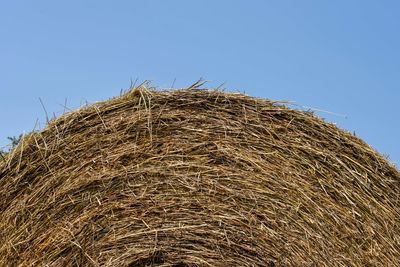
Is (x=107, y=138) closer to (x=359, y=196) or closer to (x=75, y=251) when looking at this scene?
(x=75, y=251)

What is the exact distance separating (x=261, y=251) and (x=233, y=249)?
0.43 feet

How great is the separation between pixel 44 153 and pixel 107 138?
0.31 meters

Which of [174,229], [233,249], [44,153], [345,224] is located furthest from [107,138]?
[345,224]

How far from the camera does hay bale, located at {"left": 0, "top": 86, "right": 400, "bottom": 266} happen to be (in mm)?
3639

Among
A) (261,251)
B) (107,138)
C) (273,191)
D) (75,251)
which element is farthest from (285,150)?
(75,251)

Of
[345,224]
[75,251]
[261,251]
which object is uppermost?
[345,224]

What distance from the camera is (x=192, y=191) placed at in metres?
3.71

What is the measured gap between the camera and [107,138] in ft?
12.4

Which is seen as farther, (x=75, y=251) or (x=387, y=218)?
(x=387, y=218)

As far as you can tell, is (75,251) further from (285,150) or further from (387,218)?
(387,218)

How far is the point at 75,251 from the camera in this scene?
3588mm

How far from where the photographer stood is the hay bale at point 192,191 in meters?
3.64

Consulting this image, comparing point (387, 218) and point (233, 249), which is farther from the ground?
point (387, 218)

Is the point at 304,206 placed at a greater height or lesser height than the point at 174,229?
greater
